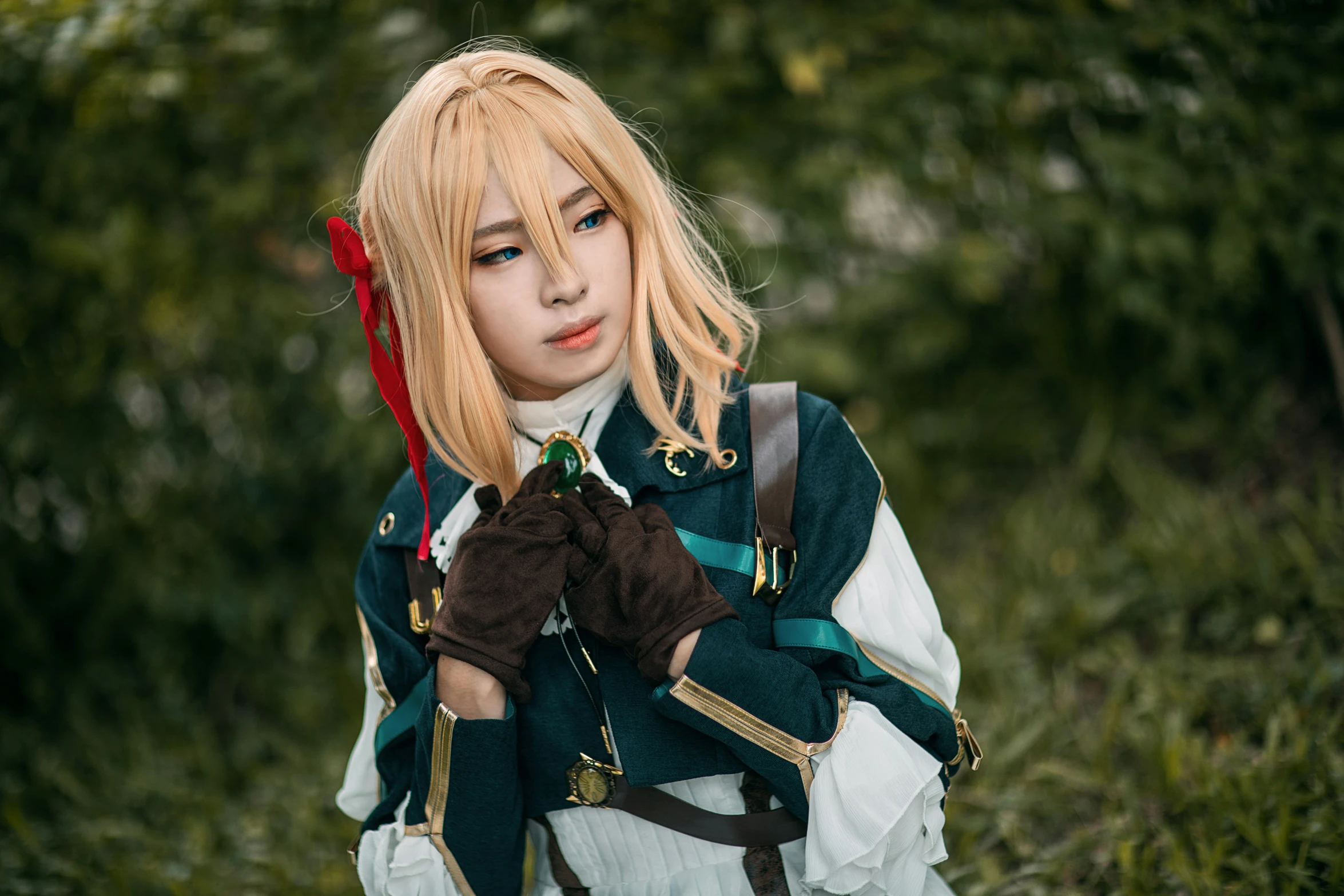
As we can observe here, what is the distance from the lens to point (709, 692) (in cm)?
137

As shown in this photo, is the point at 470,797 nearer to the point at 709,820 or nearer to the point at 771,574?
the point at 709,820

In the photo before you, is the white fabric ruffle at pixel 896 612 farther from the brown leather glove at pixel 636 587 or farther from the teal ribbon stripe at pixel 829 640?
the brown leather glove at pixel 636 587

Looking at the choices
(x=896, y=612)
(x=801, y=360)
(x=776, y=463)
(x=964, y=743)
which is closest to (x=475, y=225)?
(x=776, y=463)

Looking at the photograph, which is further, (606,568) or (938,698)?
(938,698)

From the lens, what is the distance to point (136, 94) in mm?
3125

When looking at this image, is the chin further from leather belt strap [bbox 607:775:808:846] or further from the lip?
leather belt strap [bbox 607:775:808:846]

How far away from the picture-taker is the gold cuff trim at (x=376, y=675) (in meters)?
1.64

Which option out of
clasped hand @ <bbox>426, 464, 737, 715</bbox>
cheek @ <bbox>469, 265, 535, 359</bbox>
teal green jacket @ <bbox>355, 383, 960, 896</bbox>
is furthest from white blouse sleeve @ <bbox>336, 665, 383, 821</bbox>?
cheek @ <bbox>469, 265, 535, 359</bbox>

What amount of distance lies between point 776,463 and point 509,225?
0.51 metres

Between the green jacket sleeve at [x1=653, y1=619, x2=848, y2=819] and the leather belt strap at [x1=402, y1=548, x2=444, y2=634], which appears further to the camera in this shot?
the leather belt strap at [x1=402, y1=548, x2=444, y2=634]

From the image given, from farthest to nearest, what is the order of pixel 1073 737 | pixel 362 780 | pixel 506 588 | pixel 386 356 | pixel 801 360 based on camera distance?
1. pixel 801 360
2. pixel 1073 737
3. pixel 362 780
4. pixel 386 356
5. pixel 506 588

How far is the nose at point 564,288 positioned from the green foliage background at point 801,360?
1.65 meters

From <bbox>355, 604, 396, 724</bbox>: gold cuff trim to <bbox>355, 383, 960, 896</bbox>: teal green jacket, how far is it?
48 mm

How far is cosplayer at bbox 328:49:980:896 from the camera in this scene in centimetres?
138
